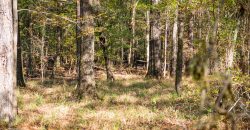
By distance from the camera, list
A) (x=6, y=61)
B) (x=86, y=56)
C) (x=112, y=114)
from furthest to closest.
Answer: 1. (x=86, y=56)
2. (x=112, y=114)
3. (x=6, y=61)

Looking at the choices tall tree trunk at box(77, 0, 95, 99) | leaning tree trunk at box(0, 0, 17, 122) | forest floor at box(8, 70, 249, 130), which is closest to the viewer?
leaning tree trunk at box(0, 0, 17, 122)

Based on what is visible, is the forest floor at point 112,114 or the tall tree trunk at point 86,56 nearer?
the forest floor at point 112,114

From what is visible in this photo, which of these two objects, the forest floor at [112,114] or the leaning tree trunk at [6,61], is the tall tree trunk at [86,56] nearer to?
the forest floor at [112,114]

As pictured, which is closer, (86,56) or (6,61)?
(6,61)

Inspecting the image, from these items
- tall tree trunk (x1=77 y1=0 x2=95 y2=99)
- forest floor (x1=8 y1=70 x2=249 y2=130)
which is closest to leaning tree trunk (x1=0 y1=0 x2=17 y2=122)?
forest floor (x1=8 y1=70 x2=249 y2=130)

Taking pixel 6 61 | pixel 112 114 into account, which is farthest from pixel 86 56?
pixel 6 61

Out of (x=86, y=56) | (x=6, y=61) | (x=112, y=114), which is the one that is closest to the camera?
(x=6, y=61)

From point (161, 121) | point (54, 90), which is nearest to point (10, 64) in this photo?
point (161, 121)

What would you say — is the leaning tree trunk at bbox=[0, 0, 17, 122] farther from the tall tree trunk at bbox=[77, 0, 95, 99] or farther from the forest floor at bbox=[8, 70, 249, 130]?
the tall tree trunk at bbox=[77, 0, 95, 99]

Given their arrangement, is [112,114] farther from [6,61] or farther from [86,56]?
[86,56]

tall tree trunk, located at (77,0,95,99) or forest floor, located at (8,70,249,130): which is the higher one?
tall tree trunk, located at (77,0,95,99)

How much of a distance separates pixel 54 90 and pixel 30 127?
762 cm

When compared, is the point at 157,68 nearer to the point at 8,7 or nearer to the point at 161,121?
the point at 161,121

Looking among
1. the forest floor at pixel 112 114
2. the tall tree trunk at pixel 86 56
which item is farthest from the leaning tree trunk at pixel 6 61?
the tall tree trunk at pixel 86 56
